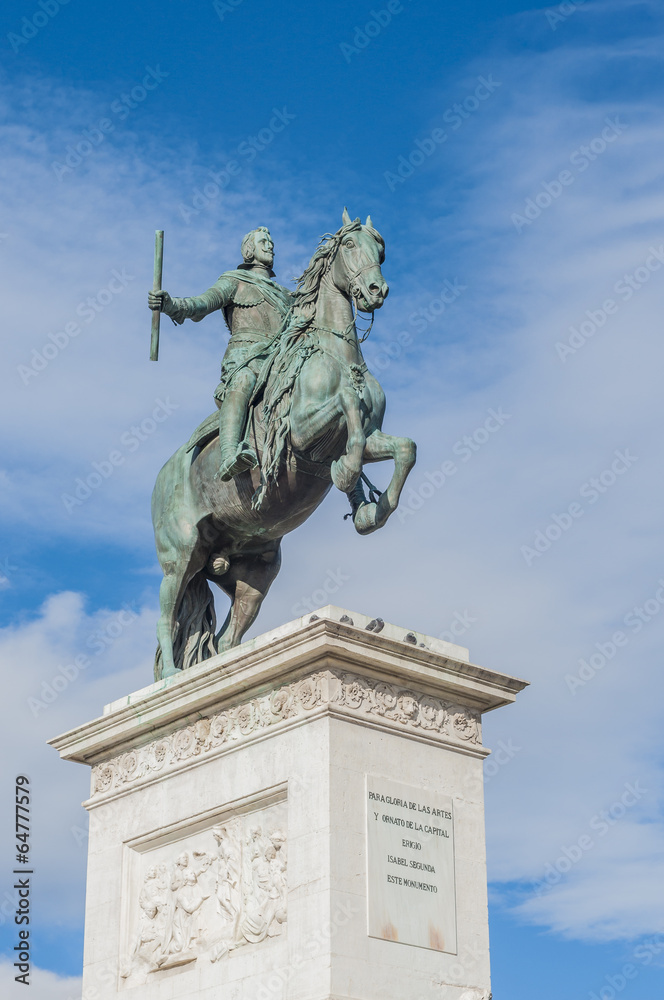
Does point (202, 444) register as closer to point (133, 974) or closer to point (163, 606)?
point (163, 606)

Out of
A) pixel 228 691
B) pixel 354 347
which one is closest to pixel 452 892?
pixel 228 691

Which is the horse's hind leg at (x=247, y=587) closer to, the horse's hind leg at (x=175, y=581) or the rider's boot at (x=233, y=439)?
the horse's hind leg at (x=175, y=581)

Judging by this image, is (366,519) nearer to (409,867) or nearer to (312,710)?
→ (312,710)

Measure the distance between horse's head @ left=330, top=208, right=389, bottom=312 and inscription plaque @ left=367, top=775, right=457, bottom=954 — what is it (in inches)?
178

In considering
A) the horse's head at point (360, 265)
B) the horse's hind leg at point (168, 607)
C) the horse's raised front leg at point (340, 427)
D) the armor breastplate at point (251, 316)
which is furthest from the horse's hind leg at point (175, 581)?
the horse's head at point (360, 265)

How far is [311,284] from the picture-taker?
1614cm

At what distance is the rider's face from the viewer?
1806 cm

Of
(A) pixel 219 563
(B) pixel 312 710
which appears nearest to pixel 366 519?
(B) pixel 312 710

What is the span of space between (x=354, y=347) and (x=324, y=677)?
3.48m

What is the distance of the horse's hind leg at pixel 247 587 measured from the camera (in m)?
17.3

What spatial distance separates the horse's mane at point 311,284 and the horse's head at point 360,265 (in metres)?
0.05

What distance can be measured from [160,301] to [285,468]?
248 cm

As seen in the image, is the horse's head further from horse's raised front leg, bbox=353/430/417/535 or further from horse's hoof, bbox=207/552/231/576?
horse's hoof, bbox=207/552/231/576

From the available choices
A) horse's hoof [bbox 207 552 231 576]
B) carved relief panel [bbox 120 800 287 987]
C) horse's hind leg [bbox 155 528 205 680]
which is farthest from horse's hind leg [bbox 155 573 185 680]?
carved relief panel [bbox 120 800 287 987]
